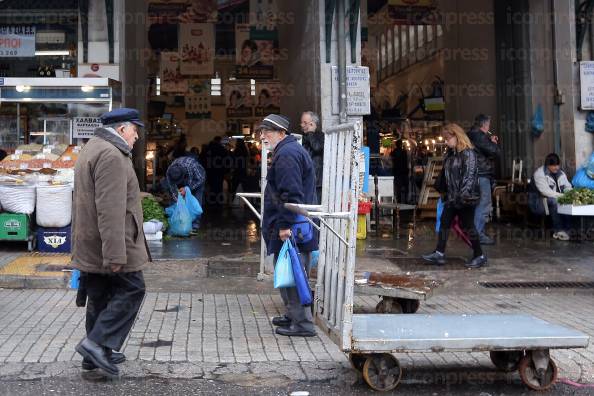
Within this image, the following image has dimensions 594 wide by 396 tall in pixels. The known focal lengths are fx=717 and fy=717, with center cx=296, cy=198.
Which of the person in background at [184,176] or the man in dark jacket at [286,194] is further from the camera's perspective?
the person in background at [184,176]

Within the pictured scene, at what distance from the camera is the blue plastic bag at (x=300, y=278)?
17.9 feet

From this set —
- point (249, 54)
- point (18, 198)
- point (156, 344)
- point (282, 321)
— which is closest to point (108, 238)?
point (156, 344)

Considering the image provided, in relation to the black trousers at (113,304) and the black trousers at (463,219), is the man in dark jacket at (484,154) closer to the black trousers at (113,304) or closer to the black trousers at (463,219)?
the black trousers at (463,219)

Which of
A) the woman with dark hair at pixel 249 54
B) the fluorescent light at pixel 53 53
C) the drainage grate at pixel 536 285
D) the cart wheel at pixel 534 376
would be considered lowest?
the cart wheel at pixel 534 376

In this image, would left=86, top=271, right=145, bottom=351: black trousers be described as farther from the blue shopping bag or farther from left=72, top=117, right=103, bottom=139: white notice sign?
left=72, top=117, right=103, bottom=139: white notice sign

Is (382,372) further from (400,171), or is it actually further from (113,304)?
(400,171)

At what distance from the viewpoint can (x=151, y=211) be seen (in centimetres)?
1097

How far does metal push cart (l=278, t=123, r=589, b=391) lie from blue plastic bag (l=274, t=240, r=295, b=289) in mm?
451

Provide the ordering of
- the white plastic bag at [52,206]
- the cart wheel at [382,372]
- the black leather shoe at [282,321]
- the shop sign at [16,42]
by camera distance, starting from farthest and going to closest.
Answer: the shop sign at [16,42]
the white plastic bag at [52,206]
the black leather shoe at [282,321]
the cart wheel at [382,372]

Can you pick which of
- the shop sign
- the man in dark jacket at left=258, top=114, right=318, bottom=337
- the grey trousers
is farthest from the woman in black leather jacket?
the shop sign

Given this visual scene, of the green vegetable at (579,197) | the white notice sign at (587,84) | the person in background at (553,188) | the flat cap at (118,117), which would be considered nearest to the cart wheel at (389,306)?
the flat cap at (118,117)

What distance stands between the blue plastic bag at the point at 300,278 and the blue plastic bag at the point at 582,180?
24.0ft

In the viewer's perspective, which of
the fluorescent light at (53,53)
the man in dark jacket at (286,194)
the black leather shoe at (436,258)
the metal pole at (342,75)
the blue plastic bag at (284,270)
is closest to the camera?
the blue plastic bag at (284,270)

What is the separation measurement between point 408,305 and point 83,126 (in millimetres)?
6596
